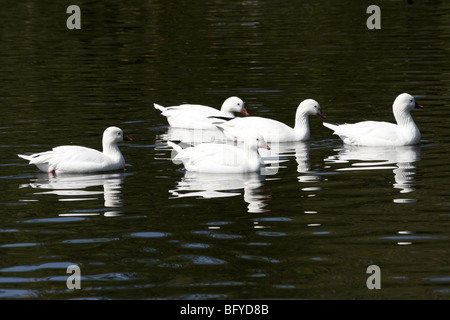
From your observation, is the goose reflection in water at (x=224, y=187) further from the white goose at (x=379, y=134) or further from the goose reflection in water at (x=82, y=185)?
→ the white goose at (x=379, y=134)

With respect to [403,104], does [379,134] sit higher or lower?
lower

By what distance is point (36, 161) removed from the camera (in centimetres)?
1451

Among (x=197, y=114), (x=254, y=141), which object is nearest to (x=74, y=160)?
(x=254, y=141)

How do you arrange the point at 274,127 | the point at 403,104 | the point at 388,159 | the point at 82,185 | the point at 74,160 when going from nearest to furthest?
the point at 82,185 → the point at 74,160 → the point at 388,159 → the point at 274,127 → the point at 403,104

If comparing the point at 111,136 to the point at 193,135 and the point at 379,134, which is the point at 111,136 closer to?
the point at 193,135

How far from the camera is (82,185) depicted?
46.1ft

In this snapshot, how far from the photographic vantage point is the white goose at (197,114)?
19.2m

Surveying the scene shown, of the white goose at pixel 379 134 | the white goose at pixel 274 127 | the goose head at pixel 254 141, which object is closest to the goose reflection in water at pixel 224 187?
the goose head at pixel 254 141

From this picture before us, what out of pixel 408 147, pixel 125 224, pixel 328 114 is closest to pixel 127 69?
pixel 328 114

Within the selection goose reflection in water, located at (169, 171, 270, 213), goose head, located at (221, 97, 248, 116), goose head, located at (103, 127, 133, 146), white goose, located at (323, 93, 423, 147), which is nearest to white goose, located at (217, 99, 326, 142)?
Answer: white goose, located at (323, 93, 423, 147)

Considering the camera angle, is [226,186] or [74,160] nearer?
[226,186]

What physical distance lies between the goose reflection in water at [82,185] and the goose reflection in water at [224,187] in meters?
0.87

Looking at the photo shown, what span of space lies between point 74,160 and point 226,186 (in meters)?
2.47

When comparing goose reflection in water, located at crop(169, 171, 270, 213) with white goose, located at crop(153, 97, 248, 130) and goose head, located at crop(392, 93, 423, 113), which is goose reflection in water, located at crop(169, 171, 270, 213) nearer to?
goose head, located at crop(392, 93, 423, 113)
